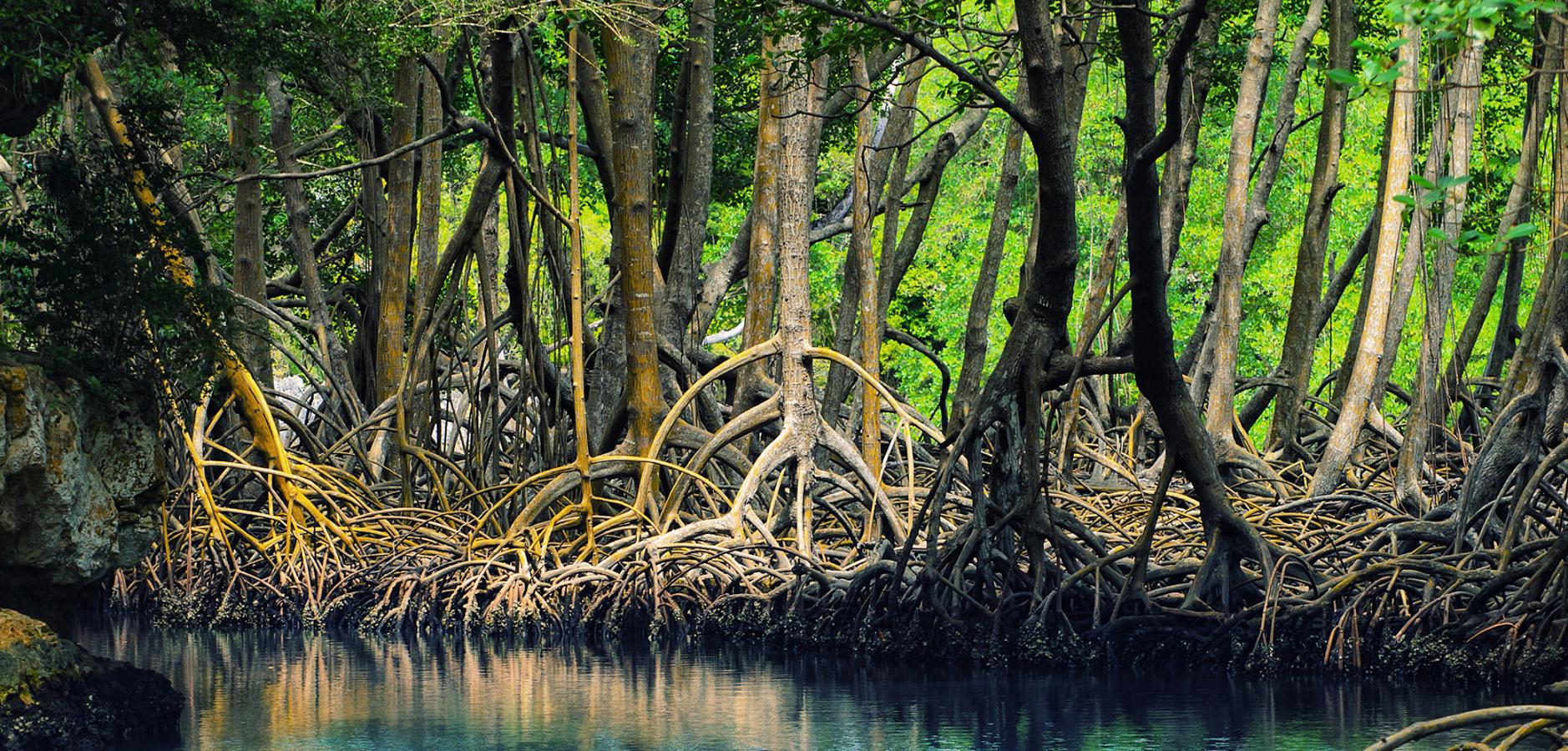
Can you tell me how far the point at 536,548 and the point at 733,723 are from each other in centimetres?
396

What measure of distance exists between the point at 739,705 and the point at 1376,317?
548 cm

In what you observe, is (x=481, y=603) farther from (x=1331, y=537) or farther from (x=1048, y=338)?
(x=1331, y=537)

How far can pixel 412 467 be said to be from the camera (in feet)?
49.1

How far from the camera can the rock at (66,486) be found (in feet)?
24.9

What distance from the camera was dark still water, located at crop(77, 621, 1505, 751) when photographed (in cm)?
813

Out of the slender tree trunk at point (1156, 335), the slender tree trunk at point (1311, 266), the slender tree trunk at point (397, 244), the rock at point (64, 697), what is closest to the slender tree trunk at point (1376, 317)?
the slender tree trunk at point (1311, 266)

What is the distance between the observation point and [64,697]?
7719 mm

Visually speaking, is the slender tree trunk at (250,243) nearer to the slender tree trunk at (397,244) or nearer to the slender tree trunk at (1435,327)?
the slender tree trunk at (397,244)

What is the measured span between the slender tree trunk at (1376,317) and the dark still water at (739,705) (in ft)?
10.7

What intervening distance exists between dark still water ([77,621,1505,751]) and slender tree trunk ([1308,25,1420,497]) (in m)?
3.26

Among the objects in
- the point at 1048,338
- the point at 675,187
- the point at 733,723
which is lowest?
the point at 733,723

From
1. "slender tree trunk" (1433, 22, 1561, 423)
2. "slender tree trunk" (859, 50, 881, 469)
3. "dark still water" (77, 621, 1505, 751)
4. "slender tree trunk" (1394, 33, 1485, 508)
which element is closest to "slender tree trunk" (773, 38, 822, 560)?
"slender tree trunk" (859, 50, 881, 469)

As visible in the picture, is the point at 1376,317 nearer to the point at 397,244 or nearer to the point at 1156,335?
the point at 1156,335

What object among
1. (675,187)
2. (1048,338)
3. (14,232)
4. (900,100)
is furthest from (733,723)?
(900,100)
